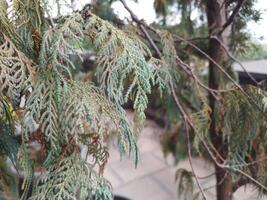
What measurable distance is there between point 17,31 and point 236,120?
17.2 inches

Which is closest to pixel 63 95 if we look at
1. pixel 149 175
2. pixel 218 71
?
pixel 218 71

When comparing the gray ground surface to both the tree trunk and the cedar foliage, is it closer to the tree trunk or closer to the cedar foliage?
the tree trunk

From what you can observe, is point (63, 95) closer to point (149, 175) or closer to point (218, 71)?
point (218, 71)

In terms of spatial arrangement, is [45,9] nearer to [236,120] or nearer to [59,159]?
[59,159]

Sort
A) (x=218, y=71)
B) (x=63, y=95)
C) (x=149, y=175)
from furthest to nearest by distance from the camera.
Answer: (x=149, y=175)
(x=218, y=71)
(x=63, y=95)

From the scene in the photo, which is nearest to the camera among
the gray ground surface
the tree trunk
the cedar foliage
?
the cedar foliage

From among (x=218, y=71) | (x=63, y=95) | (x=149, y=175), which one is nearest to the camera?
(x=63, y=95)

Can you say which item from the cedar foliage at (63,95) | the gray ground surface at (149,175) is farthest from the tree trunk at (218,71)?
the gray ground surface at (149,175)

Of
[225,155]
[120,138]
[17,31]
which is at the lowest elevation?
[225,155]

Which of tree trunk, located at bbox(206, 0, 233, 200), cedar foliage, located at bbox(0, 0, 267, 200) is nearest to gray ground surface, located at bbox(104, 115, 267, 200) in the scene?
tree trunk, located at bbox(206, 0, 233, 200)

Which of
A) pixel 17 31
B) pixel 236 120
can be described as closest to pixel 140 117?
pixel 17 31

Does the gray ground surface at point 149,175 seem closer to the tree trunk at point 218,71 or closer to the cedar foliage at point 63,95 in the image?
the tree trunk at point 218,71

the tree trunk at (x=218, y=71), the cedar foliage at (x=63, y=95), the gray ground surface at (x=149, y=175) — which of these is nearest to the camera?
the cedar foliage at (x=63, y=95)

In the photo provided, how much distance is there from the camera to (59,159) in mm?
377
